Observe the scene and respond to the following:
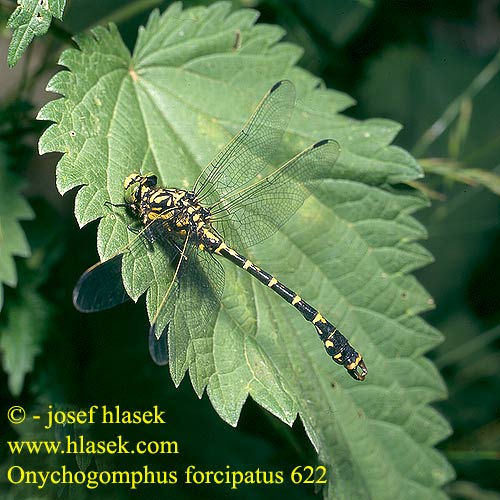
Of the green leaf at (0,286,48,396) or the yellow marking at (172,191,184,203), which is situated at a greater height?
the yellow marking at (172,191,184,203)

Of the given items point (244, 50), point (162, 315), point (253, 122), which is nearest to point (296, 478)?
point (162, 315)

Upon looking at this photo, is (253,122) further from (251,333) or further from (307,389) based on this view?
(307,389)

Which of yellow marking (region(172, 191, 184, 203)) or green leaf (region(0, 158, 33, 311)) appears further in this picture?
green leaf (region(0, 158, 33, 311))

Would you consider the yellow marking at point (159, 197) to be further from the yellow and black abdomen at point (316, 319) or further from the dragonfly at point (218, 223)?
the yellow and black abdomen at point (316, 319)

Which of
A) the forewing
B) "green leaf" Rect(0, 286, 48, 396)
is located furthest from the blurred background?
the forewing

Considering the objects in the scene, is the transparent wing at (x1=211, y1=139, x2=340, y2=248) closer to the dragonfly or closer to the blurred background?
the dragonfly

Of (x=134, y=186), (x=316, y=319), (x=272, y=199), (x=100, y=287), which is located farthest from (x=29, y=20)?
(x=316, y=319)
